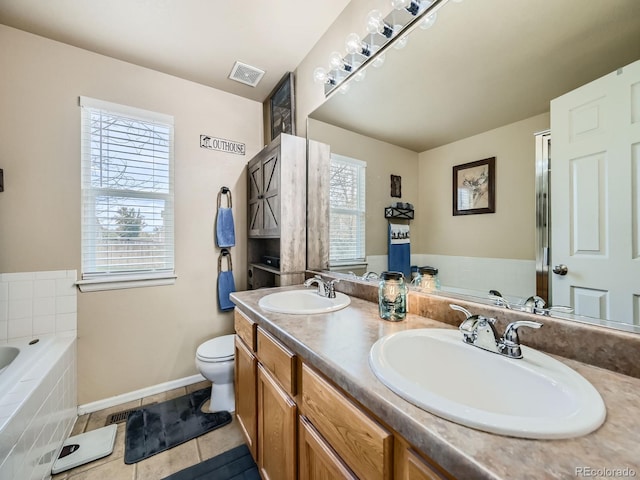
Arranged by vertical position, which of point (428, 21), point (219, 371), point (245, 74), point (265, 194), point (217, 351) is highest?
point (245, 74)

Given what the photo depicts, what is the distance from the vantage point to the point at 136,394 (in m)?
2.00

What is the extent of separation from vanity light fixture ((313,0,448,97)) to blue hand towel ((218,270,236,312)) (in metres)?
1.71

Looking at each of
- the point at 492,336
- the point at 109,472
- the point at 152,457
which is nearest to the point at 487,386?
the point at 492,336

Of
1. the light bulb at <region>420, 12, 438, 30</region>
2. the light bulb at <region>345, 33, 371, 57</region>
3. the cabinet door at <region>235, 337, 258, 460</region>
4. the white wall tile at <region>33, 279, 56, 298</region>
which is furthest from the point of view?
the white wall tile at <region>33, 279, 56, 298</region>

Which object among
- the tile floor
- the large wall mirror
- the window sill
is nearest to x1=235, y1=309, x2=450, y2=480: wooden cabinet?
the tile floor

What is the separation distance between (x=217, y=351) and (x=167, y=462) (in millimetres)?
613

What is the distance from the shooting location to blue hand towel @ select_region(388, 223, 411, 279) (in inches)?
52.1

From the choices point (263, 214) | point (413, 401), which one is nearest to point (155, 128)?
point (263, 214)

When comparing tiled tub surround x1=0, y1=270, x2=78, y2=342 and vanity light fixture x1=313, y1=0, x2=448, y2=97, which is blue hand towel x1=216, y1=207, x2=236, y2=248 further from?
vanity light fixture x1=313, y1=0, x2=448, y2=97

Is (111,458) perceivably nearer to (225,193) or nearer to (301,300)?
(301,300)

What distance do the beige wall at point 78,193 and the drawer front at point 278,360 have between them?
1.32 meters

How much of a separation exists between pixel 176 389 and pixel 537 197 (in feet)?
8.79

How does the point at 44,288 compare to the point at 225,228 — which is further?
the point at 225,228

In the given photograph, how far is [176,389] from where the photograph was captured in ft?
7.00
